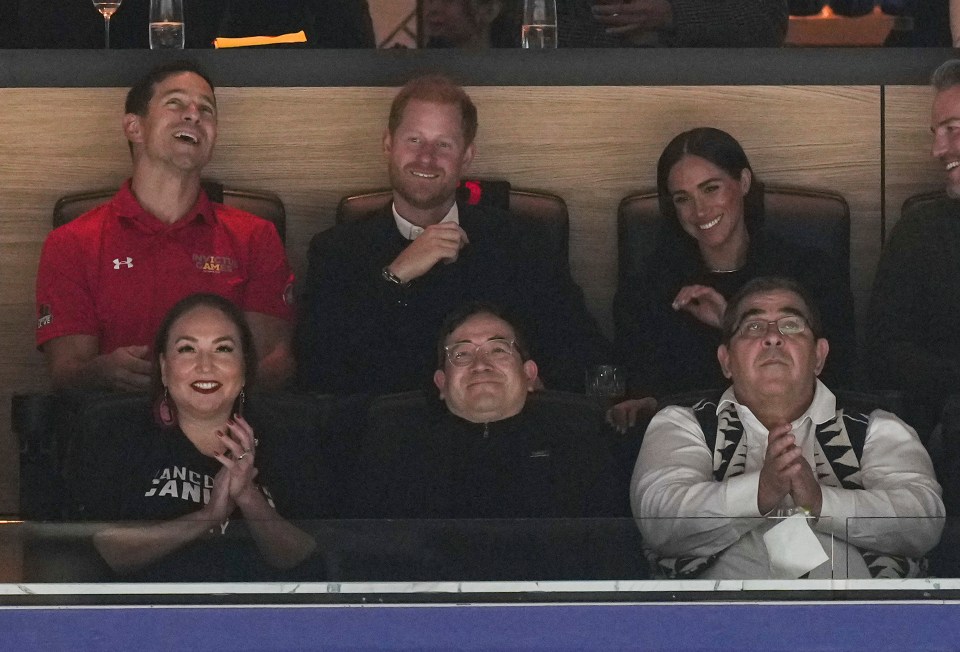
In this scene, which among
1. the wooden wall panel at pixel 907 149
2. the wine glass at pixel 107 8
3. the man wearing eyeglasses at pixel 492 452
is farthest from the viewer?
the wine glass at pixel 107 8

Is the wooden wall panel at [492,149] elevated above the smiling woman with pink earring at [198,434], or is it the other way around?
the wooden wall panel at [492,149]

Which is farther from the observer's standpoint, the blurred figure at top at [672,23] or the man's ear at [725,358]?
the blurred figure at top at [672,23]

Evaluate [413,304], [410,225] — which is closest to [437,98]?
[410,225]

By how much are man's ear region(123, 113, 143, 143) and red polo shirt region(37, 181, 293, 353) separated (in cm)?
11

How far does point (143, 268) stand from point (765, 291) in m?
1.30

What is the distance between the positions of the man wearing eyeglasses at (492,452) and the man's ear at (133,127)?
0.99 metres

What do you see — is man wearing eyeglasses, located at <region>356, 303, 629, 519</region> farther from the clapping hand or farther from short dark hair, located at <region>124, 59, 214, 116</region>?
short dark hair, located at <region>124, 59, 214, 116</region>

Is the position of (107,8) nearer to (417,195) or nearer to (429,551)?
(417,195)

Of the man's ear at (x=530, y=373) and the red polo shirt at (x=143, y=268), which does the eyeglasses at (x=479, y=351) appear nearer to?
the man's ear at (x=530, y=373)

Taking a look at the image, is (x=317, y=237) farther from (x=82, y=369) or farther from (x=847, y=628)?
(x=847, y=628)

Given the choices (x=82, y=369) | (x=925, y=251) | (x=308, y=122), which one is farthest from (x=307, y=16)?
(x=925, y=251)

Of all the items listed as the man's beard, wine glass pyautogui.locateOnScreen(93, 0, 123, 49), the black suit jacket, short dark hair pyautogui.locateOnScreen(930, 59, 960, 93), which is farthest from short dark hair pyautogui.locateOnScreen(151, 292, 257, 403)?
short dark hair pyautogui.locateOnScreen(930, 59, 960, 93)

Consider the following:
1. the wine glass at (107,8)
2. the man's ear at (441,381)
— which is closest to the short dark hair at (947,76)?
the man's ear at (441,381)

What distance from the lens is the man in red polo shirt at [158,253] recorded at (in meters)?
3.25
